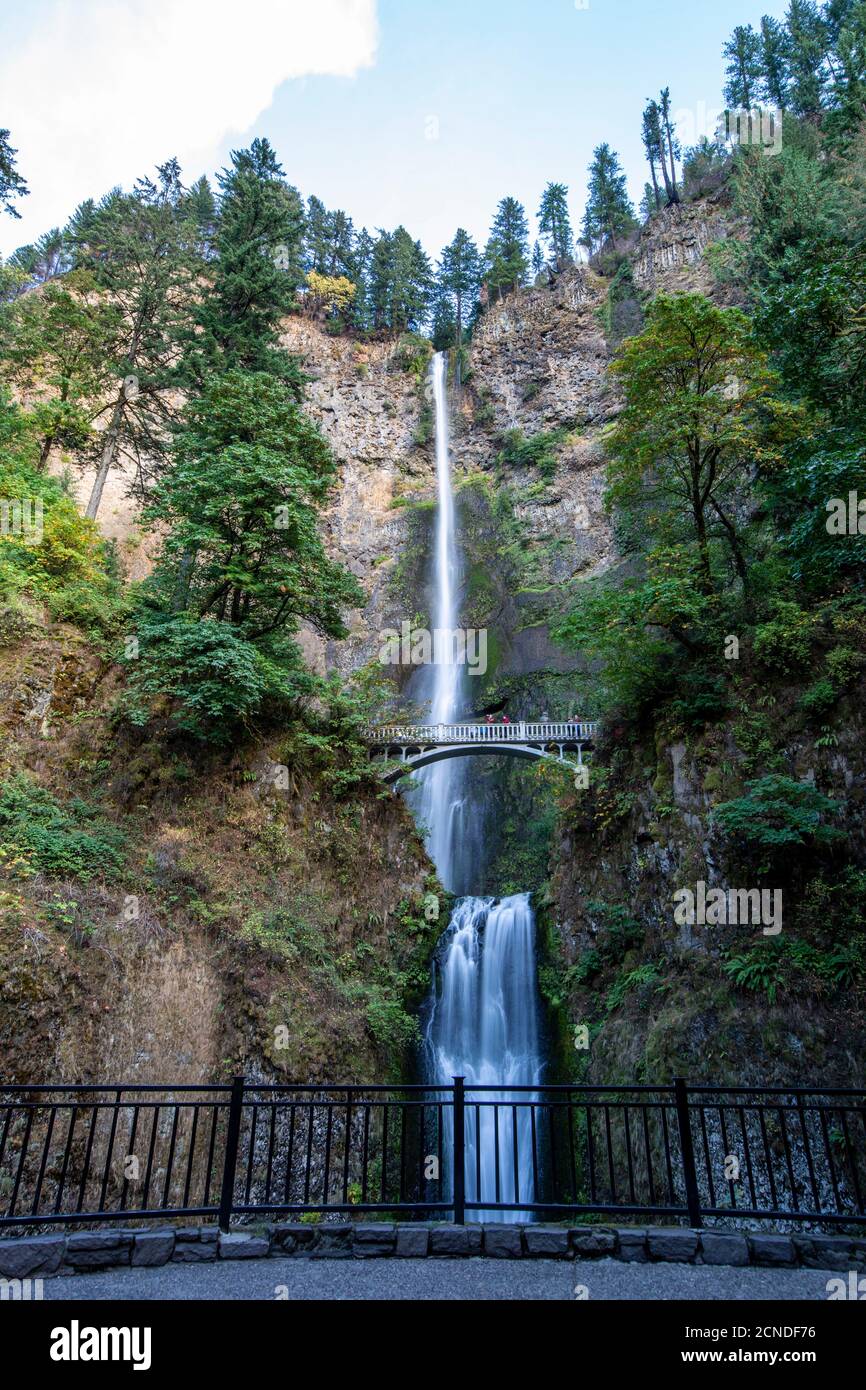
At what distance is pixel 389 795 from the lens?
17547 millimetres

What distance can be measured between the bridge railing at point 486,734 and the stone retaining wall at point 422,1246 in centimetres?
1573

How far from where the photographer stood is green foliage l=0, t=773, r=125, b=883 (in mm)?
10672

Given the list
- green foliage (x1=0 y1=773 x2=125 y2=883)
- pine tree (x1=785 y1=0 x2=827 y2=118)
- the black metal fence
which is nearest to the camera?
the black metal fence

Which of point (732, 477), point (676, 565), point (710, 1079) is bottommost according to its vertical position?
point (710, 1079)

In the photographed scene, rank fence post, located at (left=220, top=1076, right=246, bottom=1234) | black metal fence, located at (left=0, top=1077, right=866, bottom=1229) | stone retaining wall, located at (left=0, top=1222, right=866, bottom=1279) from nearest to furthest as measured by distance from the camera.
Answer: stone retaining wall, located at (left=0, top=1222, right=866, bottom=1279)
black metal fence, located at (left=0, top=1077, right=866, bottom=1229)
fence post, located at (left=220, top=1076, right=246, bottom=1234)

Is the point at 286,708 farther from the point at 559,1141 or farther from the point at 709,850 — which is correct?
the point at 559,1141

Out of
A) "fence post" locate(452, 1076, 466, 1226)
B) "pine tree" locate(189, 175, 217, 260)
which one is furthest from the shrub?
"pine tree" locate(189, 175, 217, 260)

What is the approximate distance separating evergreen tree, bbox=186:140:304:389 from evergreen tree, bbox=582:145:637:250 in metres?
33.0

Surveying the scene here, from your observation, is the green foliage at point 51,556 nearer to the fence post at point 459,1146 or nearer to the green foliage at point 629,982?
the fence post at point 459,1146

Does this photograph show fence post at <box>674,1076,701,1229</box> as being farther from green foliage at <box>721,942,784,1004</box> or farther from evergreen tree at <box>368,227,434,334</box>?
evergreen tree at <box>368,227,434,334</box>

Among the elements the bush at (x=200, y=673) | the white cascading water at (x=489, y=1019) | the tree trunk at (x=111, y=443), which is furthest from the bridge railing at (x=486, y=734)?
the tree trunk at (x=111, y=443)
